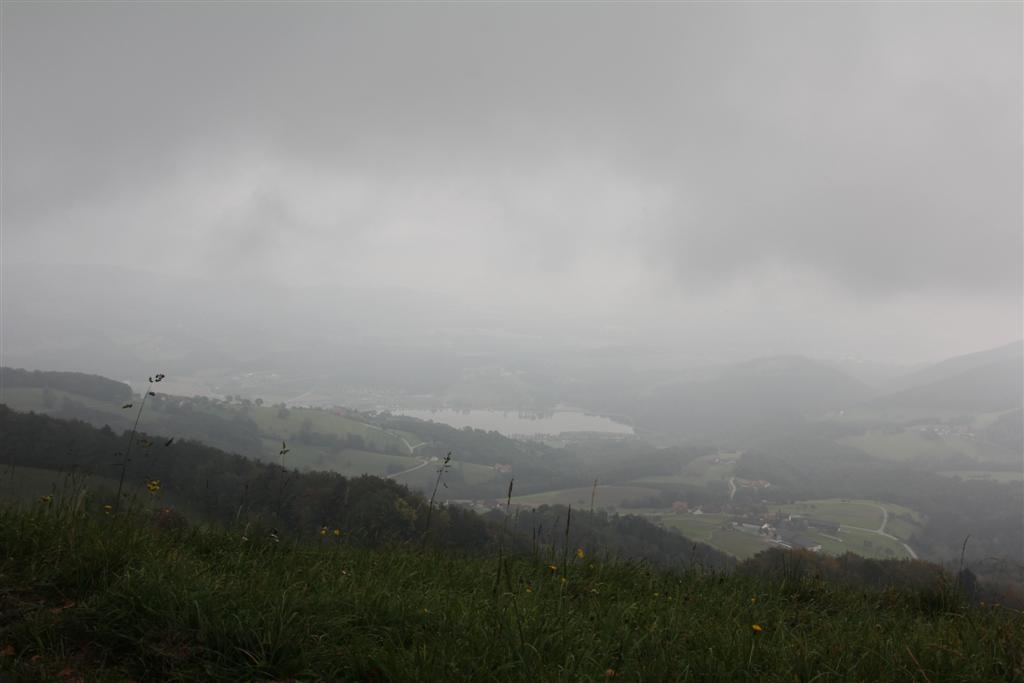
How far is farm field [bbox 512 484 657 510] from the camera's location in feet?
211

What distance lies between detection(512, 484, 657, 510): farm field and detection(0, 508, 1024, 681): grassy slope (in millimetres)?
60511

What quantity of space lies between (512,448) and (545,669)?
9802cm

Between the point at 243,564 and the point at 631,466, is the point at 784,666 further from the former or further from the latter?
the point at 631,466

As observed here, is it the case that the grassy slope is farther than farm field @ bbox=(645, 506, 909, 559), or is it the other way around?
farm field @ bbox=(645, 506, 909, 559)

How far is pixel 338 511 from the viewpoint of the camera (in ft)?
42.9

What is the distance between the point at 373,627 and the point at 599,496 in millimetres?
75269

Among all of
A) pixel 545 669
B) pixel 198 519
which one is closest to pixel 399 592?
pixel 545 669

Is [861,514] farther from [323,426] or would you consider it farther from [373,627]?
[373,627]

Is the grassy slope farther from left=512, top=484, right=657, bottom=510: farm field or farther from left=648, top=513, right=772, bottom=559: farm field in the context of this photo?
left=512, top=484, right=657, bottom=510: farm field

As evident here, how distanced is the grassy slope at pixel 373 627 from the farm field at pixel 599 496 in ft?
199

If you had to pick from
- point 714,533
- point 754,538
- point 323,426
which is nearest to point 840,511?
point 754,538

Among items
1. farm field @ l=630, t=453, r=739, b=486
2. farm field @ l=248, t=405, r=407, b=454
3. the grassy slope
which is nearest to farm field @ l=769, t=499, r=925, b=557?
farm field @ l=630, t=453, r=739, b=486

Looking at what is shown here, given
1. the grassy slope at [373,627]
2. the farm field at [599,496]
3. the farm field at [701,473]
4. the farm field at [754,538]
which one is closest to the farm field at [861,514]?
the farm field at [754,538]

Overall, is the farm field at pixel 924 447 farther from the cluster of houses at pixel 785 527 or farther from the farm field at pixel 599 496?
the farm field at pixel 599 496
